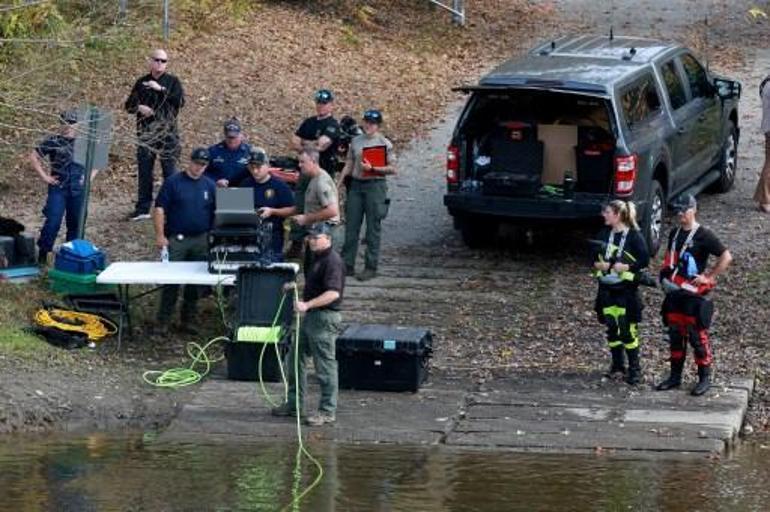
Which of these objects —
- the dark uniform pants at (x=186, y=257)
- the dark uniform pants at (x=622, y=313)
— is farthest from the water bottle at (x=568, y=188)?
the dark uniform pants at (x=186, y=257)

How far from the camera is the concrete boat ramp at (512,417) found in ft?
39.6

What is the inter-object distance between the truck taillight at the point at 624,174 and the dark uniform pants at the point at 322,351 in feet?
13.7

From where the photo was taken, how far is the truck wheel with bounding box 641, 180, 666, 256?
1633 centimetres

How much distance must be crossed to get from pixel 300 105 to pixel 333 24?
348 cm

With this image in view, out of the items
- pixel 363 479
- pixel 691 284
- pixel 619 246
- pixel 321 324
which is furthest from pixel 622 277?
pixel 363 479

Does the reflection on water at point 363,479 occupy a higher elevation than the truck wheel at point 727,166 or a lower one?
lower

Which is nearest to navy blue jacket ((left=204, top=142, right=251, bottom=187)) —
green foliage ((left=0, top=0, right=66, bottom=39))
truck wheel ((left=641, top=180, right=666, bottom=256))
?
green foliage ((left=0, top=0, right=66, bottom=39))

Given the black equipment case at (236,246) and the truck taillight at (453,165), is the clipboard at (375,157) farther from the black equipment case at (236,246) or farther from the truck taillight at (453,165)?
the black equipment case at (236,246)

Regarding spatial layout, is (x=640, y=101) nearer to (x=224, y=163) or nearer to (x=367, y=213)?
(x=367, y=213)

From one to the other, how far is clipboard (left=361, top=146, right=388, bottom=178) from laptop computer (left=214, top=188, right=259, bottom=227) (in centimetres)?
139

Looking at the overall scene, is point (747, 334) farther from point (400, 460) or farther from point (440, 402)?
point (400, 460)

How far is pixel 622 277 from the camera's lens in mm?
13094

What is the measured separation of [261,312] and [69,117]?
278cm

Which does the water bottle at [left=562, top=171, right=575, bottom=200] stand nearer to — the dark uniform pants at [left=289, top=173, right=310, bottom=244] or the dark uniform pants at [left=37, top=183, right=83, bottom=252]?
the dark uniform pants at [left=289, top=173, right=310, bottom=244]
